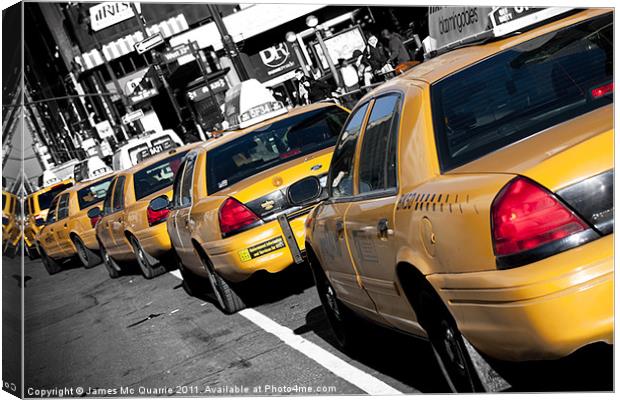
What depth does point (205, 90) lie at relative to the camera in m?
48.2

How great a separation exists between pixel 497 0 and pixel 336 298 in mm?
1982

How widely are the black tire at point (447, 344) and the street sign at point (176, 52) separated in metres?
44.6

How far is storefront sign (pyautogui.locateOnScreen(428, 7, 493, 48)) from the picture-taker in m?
7.24

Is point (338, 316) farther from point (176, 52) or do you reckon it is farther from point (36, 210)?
point (176, 52)

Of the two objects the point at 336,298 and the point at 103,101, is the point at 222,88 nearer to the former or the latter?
the point at 103,101

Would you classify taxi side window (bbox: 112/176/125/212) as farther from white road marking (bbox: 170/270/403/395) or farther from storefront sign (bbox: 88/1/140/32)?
storefront sign (bbox: 88/1/140/32)

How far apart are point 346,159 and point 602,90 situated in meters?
1.79

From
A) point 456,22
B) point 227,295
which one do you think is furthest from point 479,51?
point 227,295

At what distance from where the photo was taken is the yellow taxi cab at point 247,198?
896 centimetres

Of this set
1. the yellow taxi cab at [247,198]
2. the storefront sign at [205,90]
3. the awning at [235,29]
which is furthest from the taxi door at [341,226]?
the awning at [235,29]

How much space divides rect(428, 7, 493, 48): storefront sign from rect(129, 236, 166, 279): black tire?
5.70 m

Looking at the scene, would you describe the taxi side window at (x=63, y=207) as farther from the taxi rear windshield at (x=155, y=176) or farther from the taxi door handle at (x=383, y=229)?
the taxi door handle at (x=383, y=229)

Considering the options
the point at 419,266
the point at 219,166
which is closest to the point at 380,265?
the point at 419,266

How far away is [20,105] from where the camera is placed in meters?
7.04
